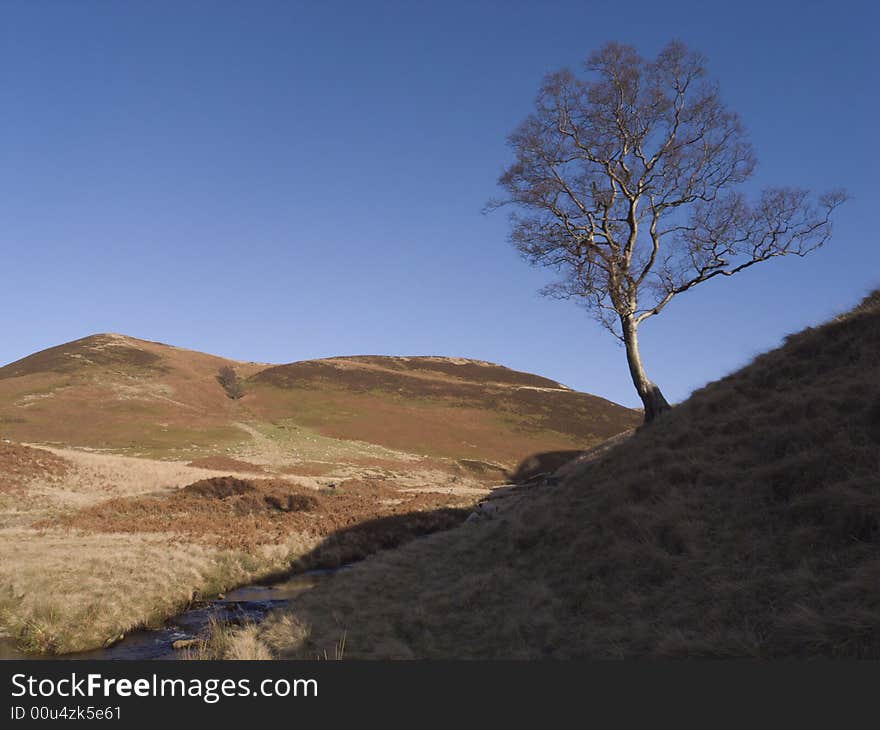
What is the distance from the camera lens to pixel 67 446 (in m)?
49.4

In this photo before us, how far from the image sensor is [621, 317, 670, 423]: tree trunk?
61.0 ft

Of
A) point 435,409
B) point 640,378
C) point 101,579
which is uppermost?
point 435,409

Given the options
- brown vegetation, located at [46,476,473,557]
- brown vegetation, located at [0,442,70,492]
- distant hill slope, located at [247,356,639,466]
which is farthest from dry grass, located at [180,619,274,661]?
distant hill slope, located at [247,356,639,466]

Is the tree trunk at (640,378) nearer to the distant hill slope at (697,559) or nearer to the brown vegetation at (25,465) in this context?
the distant hill slope at (697,559)

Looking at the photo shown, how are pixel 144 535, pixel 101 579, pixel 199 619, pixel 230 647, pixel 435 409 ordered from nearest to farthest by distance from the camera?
1. pixel 230 647
2. pixel 199 619
3. pixel 101 579
4. pixel 144 535
5. pixel 435 409

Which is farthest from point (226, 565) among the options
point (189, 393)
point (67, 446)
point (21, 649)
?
point (189, 393)

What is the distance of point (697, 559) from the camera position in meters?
7.70

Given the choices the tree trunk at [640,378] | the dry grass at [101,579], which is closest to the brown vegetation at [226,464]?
the dry grass at [101,579]

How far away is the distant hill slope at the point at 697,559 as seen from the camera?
19.8 feet

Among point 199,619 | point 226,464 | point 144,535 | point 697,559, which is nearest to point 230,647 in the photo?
point 199,619

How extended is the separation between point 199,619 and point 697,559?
9821mm

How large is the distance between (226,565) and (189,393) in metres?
67.7

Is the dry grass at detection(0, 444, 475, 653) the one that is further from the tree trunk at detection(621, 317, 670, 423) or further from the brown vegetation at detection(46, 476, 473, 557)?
the tree trunk at detection(621, 317, 670, 423)

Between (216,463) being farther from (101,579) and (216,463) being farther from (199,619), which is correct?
(199,619)
